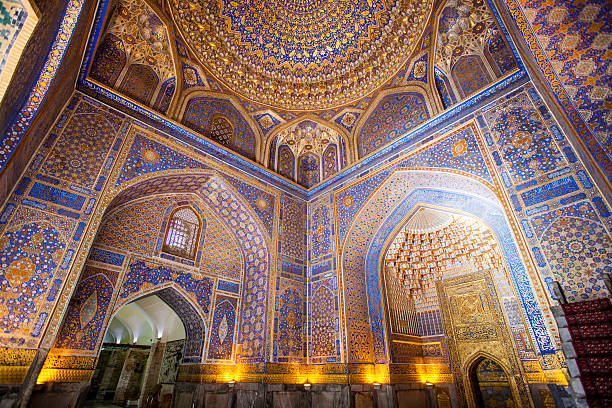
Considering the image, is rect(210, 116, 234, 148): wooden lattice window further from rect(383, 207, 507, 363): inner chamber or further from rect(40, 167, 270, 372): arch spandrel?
rect(383, 207, 507, 363): inner chamber

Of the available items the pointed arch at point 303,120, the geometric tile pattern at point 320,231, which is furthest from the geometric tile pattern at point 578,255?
the pointed arch at point 303,120

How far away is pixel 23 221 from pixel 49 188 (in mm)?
629

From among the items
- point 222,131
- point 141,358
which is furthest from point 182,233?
point 141,358

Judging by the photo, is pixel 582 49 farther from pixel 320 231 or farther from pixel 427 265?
→ pixel 427 265

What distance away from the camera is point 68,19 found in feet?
13.3

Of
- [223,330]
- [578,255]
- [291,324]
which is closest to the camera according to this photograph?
[578,255]

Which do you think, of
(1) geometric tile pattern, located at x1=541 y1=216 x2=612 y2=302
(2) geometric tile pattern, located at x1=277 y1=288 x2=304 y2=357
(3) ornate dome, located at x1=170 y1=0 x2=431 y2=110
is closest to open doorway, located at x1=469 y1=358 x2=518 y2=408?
(2) geometric tile pattern, located at x1=277 y1=288 x2=304 y2=357

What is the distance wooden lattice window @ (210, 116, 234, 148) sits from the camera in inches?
329

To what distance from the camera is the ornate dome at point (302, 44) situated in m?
7.75

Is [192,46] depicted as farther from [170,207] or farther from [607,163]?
[607,163]

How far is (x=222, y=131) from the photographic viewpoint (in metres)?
8.57

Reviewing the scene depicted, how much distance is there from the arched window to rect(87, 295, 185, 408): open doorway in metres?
1.94

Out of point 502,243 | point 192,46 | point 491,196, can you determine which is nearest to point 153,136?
point 192,46

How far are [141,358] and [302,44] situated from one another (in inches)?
508
